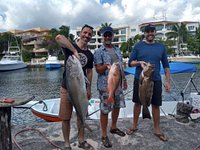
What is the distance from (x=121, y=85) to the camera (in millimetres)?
4363

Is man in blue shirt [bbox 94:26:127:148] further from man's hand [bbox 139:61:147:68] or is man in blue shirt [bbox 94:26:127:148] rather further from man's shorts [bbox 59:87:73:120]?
man's shorts [bbox 59:87:73:120]

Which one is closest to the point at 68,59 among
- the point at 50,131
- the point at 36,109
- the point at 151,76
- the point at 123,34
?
the point at 151,76

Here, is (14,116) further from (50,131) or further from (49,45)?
(49,45)

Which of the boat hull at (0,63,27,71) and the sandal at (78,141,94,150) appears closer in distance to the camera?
the sandal at (78,141,94,150)

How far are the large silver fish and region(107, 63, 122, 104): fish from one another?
0.45 metres

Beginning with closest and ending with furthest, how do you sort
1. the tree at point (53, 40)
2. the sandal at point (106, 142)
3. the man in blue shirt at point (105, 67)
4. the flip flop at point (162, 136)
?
1. the man in blue shirt at point (105, 67)
2. the sandal at point (106, 142)
3. the flip flop at point (162, 136)
4. the tree at point (53, 40)

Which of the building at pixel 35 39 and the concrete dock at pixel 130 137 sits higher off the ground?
the building at pixel 35 39

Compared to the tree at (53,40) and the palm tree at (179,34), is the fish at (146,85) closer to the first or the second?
the tree at (53,40)

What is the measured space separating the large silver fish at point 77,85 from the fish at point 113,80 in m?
0.45

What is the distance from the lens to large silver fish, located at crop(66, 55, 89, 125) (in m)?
3.47

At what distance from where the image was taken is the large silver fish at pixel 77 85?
3467 millimetres

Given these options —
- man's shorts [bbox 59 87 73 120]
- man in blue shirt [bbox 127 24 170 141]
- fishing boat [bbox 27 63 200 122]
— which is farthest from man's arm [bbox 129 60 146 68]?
fishing boat [bbox 27 63 200 122]

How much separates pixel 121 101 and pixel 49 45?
220ft

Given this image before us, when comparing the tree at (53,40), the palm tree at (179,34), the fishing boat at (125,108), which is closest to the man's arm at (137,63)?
the fishing boat at (125,108)
